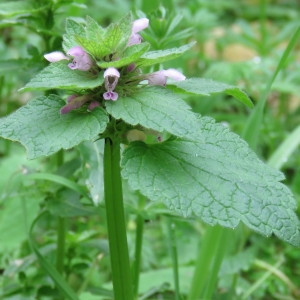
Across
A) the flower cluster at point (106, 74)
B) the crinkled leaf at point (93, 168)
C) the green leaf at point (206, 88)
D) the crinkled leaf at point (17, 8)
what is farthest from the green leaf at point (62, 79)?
the crinkled leaf at point (17, 8)

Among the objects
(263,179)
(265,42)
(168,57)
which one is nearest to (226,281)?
(263,179)

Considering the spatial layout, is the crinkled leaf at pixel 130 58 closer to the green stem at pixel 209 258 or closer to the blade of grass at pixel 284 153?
the green stem at pixel 209 258

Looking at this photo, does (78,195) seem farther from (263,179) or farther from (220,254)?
(263,179)

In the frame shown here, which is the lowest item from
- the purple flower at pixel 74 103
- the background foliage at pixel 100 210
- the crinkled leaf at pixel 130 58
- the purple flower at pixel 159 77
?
the background foliage at pixel 100 210

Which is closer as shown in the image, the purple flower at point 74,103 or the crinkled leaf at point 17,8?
the purple flower at point 74,103

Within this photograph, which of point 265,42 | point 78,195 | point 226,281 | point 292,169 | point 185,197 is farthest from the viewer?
point 265,42

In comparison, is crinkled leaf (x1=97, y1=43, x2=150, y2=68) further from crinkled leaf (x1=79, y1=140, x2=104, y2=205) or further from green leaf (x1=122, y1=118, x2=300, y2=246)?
crinkled leaf (x1=79, y1=140, x2=104, y2=205)
